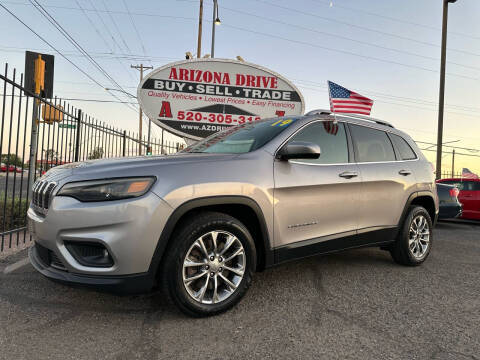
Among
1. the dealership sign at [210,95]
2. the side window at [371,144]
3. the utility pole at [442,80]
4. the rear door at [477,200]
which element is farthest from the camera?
the utility pole at [442,80]

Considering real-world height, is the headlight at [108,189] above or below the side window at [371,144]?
below

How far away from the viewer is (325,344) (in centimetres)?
233

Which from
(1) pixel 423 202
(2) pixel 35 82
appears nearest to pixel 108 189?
(1) pixel 423 202

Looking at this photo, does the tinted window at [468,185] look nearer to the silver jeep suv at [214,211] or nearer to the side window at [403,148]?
the side window at [403,148]

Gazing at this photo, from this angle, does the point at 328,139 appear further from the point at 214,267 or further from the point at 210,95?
the point at 210,95

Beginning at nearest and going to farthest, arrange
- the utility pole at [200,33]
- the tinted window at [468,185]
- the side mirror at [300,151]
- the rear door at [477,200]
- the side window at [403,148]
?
the side mirror at [300,151], the side window at [403,148], the rear door at [477,200], the tinted window at [468,185], the utility pole at [200,33]

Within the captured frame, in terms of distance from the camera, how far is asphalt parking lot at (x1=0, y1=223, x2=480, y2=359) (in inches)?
87.7

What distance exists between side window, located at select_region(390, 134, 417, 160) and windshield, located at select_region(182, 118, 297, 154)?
1.71 metres

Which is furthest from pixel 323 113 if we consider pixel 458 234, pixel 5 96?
pixel 458 234

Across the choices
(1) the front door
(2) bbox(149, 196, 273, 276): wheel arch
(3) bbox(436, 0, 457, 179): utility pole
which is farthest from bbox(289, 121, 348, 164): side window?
(3) bbox(436, 0, 457, 179): utility pole

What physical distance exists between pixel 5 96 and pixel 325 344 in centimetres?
435

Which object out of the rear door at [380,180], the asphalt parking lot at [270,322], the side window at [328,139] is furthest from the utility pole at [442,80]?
the side window at [328,139]

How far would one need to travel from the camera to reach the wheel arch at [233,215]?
2.47 metres

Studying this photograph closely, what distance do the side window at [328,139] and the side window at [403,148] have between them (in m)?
1.03
